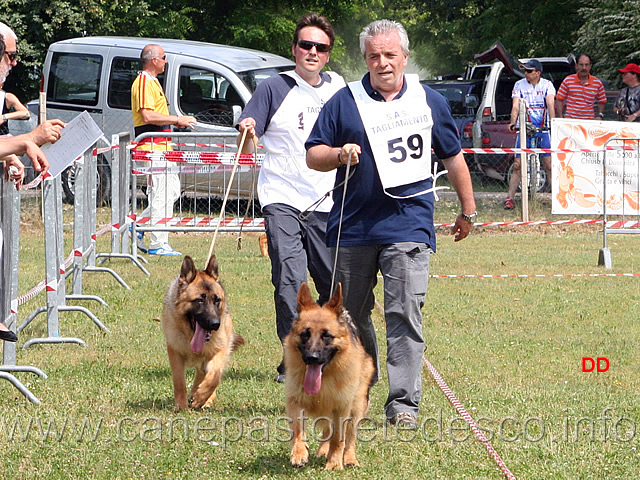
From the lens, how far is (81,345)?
8078mm

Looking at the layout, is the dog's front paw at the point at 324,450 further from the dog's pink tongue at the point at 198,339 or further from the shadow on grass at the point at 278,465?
the dog's pink tongue at the point at 198,339

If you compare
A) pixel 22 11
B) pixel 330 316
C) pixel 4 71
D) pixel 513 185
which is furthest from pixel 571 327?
pixel 22 11

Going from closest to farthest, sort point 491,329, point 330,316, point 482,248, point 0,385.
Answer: point 330,316 < point 0,385 < point 491,329 < point 482,248

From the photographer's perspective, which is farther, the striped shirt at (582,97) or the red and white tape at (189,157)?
the striped shirt at (582,97)

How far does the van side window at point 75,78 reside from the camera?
1775 centimetres

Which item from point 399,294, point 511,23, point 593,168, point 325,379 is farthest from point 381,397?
point 511,23

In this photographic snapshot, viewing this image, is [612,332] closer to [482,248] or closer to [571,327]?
[571,327]

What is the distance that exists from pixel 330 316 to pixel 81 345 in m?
3.67

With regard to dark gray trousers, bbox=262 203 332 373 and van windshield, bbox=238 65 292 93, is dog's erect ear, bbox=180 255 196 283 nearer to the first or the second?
dark gray trousers, bbox=262 203 332 373

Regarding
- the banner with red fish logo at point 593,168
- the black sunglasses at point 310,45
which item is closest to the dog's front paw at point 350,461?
the black sunglasses at point 310,45

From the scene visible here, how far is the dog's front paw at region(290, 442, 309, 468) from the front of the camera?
4.91 m

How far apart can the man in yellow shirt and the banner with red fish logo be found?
5433 millimetres

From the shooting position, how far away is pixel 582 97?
18.5 metres

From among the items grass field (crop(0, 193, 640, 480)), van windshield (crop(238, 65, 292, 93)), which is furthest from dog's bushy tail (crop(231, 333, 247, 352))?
van windshield (crop(238, 65, 292, 93))
